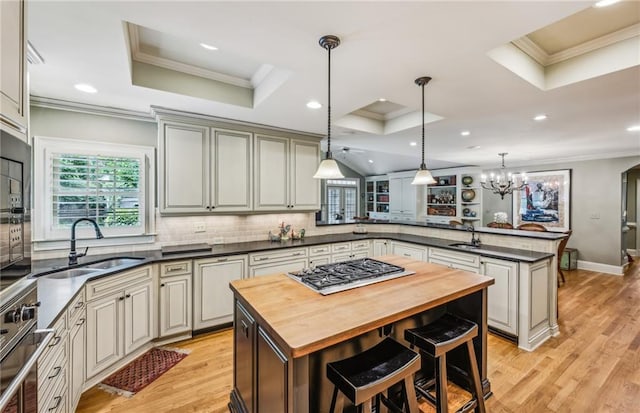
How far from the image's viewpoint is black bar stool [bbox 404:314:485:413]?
1.69m

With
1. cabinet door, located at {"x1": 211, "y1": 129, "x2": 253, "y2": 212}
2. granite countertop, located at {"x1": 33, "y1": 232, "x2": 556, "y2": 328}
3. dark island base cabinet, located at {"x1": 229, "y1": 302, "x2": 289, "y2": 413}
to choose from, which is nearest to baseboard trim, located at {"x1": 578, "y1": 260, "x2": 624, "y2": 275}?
granite countertop, located at {"x1": 33, "y1": 232, "x2": 556, "y2": 328}

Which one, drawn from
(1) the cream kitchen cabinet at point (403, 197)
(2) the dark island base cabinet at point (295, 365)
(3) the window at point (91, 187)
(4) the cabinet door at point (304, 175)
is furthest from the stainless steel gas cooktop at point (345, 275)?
(1) the cream kitchen cabinet at point (403, 197)

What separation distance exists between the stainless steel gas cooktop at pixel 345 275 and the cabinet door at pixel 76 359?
150 cm

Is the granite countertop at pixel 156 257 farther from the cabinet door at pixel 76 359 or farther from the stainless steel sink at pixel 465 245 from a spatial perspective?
the cabinet door at pixel 76 359

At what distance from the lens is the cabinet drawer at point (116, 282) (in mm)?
2143

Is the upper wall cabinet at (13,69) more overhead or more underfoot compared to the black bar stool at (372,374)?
more overhead

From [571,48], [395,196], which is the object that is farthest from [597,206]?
[571,48]

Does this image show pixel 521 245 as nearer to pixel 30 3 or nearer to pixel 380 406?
pixel 380 406

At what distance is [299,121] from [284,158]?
62cm

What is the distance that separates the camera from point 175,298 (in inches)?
113

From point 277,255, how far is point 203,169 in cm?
137

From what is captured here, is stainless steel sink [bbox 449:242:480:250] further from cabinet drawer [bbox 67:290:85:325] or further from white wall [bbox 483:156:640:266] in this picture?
white wall [bbox 483:156:640:266]

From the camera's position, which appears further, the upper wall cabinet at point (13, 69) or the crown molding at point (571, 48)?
the crown molding at point (571, 48)

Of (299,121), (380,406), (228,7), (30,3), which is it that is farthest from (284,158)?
(380,406)
